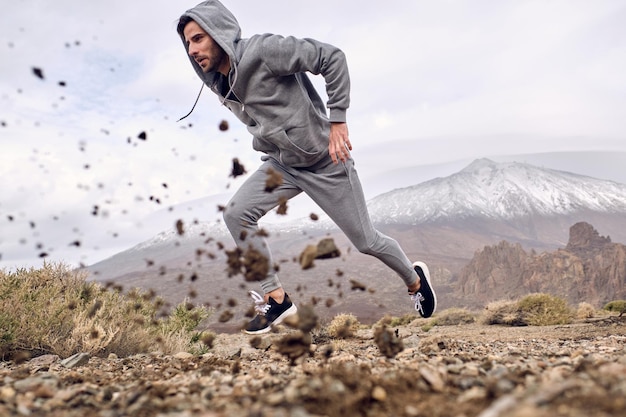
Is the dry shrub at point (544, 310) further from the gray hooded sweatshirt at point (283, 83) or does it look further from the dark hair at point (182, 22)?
the dark hair at point (182, 22)

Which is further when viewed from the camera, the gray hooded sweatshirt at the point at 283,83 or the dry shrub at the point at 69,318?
the dry shrub at the point at 69,318

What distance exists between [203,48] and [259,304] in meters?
2.48

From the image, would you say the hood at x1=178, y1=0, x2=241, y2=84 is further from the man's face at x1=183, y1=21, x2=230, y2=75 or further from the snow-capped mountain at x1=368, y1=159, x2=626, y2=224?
the snow-capped mountain at x1=368, y1=159, x2=626, y2=224

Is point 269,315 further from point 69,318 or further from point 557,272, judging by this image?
point 557,272

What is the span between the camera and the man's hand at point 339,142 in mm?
4758

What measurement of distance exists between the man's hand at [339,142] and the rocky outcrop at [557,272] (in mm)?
30887

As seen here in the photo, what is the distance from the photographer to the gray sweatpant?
198 inches

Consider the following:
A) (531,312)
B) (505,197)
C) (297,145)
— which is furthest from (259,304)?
(505,197)

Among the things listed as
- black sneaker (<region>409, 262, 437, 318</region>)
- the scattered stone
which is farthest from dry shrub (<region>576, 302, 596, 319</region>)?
the scattered stone

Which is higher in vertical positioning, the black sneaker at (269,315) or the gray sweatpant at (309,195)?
the gray sweatpant at (309,195)

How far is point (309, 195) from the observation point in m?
5.14

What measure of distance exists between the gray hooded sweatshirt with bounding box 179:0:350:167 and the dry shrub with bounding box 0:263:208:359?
245cm

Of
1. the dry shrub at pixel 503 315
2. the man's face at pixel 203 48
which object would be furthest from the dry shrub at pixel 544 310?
the man's face at pixel 203 48

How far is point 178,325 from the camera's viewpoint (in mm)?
9766
